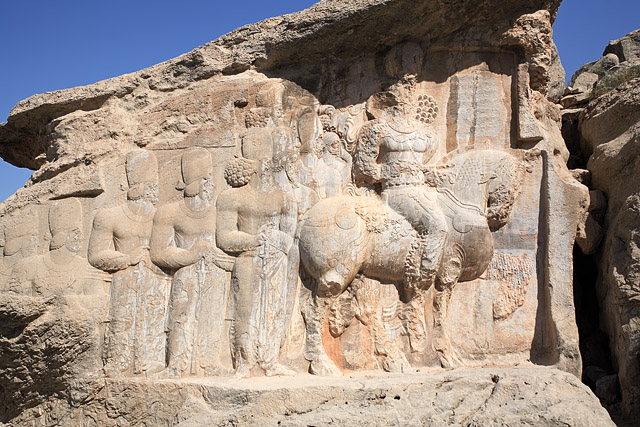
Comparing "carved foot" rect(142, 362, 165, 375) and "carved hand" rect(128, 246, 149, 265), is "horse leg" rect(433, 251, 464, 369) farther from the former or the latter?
"carved hand" rect(128, 246, 149, 265)

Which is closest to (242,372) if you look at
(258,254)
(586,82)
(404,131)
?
(258,254)

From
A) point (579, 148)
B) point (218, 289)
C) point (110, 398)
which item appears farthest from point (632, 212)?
point (110, 398)

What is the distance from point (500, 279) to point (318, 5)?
2.78 m

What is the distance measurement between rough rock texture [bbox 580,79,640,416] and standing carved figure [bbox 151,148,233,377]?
3144mm

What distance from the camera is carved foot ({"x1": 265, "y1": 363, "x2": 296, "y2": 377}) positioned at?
221 inches

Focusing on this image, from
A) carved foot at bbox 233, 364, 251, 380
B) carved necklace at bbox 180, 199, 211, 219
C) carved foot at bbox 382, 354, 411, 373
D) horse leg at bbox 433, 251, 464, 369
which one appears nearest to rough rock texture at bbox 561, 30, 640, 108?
horse leg at bbox 433, 251, 464, 369

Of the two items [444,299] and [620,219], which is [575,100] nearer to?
[620,219]

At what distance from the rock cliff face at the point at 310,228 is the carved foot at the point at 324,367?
0.05 ft

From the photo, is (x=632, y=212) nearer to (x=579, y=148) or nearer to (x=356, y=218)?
(x=579, y=148)

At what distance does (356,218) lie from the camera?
5.73m

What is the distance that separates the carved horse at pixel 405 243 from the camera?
5656 mm

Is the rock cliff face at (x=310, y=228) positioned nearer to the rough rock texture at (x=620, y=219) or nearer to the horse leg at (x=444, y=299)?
the horse leg at (x=444, y=299)

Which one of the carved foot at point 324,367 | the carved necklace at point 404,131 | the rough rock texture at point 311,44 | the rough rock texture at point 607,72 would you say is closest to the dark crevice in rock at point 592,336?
the rough rock texture at point 311,44

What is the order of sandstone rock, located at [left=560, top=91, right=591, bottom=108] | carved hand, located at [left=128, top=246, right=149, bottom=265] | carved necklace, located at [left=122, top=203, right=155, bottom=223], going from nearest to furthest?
carved hand, located at [left=128, top=246, right=149, bottom=265], carved necklace, located at [left=122, top=203, right=155, bottom=223], sandstone rock, located at [left=560, top=91, right=591, bottom=108]
